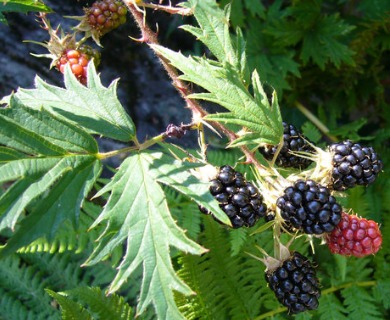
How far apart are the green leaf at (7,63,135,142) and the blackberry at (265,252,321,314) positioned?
73cm

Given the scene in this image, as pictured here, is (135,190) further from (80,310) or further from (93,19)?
(80,310)

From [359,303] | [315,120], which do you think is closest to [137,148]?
[359,303]

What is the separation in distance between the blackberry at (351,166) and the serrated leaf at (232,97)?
22cm

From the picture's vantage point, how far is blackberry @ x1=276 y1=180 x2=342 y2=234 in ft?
5.43

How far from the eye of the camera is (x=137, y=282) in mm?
3268

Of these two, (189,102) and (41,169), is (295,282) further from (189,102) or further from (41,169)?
(41,169)

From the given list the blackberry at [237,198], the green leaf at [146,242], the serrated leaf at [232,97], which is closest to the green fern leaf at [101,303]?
the green leaf at [146,242]

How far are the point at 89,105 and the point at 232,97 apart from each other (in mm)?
532

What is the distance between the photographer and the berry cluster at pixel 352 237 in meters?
1.78

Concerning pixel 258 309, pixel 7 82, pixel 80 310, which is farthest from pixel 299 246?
pixel 7 82

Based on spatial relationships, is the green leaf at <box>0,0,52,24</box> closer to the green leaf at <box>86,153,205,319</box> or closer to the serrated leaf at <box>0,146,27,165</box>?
the serrated leaf at <box>0,146,27,165</box>

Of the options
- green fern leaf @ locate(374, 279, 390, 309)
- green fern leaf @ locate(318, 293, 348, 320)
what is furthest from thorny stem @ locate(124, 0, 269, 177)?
green fern leaf @ locate(374, 279, 390, 309)

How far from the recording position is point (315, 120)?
147 inches

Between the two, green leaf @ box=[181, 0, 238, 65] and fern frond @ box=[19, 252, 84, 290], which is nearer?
green leaf @ box=[181, 0, 238, 65]
